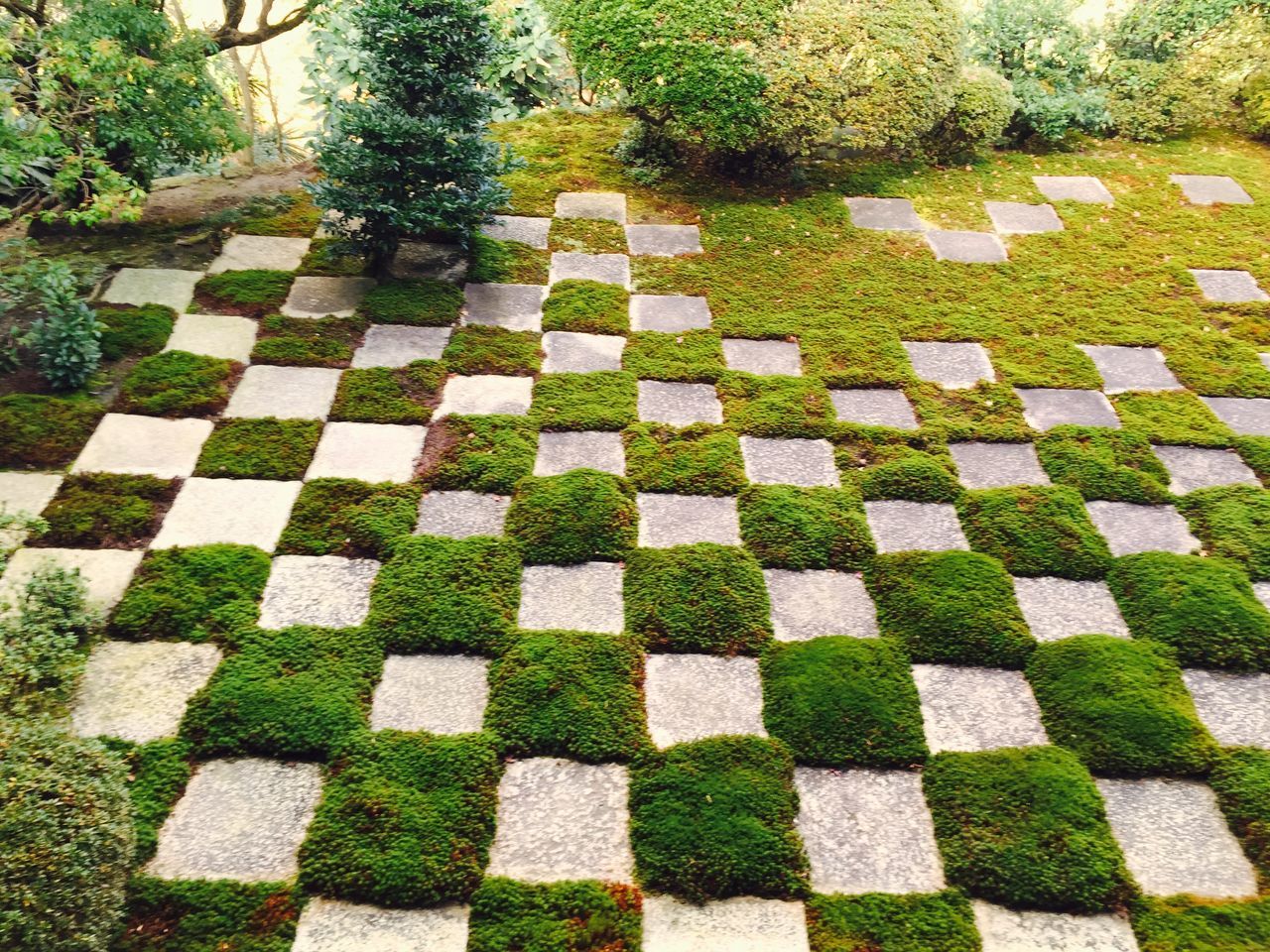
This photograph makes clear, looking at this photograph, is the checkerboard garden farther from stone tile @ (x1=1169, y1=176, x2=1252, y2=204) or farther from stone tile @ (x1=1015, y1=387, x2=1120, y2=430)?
stone tile @ (x1=1169, y1=176, x2=1252, y2=204)

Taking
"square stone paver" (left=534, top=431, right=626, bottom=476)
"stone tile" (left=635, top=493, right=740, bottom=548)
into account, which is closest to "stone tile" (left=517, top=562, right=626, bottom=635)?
"stone tile" (left=635, top=493, right=740, bottom=548)

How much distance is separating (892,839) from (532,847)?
1194 mm

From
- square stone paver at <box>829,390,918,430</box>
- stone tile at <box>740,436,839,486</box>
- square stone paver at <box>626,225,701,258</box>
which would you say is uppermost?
square stone paver at <box>626,225,701,258</box>

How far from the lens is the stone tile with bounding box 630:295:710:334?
18.9 feet

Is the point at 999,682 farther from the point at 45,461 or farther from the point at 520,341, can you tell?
the point at 45,461

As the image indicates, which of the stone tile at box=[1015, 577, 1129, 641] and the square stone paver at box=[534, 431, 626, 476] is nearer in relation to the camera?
the stone tile at box=[1015, 577, 1129, 641]

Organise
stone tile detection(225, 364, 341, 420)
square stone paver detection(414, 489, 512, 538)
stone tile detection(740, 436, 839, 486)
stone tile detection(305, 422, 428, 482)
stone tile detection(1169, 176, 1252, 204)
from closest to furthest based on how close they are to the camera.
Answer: square stone paver detection(414, 489, 512, 538)
stone tile detection(305, 422, 428, 482)
stone tile detection(740, 436, 839, 486)
stone tile detection(225, 364, 341, 420)
stone tile detection(1169, 176, 1252, 204)

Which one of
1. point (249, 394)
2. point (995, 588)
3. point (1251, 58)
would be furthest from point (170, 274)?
point (1251, 58)

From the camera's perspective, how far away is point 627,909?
3160mm

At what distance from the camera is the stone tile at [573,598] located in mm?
4047

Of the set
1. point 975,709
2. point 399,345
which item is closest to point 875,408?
point 975,709

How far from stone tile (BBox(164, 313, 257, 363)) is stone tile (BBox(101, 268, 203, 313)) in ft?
0.49

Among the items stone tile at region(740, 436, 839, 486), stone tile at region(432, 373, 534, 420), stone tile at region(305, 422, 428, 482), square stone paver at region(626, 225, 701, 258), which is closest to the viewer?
stone tile at region(305, 422, 428, 482)

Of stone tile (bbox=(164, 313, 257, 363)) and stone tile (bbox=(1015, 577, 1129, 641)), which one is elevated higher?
stone tile (bbox=(164, 313, 257, 363))
